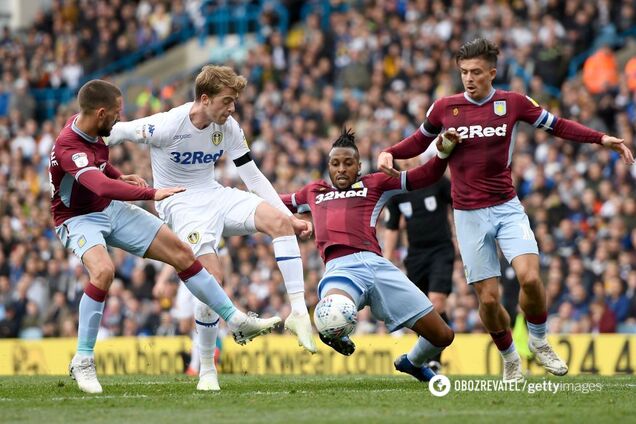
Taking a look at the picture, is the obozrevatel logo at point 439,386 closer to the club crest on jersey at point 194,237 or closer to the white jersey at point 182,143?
the club crest on jersey at point 194,237

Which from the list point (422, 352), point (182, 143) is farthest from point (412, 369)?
point (182, 143)

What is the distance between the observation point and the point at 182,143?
11.1m

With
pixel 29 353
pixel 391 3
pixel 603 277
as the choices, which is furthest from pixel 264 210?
pixel 391 3

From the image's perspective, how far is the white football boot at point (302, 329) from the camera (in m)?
10.2

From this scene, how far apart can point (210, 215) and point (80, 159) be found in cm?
145

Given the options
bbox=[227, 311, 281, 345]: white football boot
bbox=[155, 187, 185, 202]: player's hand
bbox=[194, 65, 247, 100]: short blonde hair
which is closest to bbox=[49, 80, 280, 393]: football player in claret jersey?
bbox=[227, 311, 281, 345]: white football boot

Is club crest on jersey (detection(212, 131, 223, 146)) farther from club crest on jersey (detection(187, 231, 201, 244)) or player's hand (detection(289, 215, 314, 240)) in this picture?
player's hand (detection(289, 215, 314, 240))

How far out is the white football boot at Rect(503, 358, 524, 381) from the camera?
35.9ft

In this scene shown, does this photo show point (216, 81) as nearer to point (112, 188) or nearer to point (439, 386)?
point (112, 188)

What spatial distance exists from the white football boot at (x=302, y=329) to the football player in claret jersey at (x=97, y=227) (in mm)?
208

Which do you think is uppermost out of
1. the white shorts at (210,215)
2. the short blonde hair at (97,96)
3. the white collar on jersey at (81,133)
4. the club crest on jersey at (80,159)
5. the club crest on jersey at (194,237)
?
the short blonde hair at (97,96)

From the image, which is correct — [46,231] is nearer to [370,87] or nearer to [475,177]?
[370,87]

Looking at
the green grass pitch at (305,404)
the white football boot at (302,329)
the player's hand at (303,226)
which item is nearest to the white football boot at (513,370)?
the green grass pitch at (305,404)

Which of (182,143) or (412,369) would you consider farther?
(412,369)
